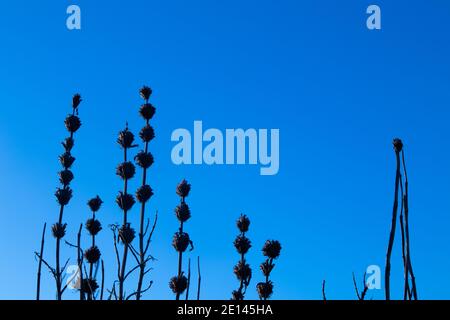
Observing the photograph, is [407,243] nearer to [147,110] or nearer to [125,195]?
[125,195]

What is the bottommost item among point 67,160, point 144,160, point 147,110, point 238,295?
point 238,295

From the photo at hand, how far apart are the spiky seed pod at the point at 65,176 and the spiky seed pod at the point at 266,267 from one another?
3237 millimetres

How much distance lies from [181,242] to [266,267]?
2.40 ft

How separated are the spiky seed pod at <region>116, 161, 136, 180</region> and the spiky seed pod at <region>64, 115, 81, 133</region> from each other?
111 centimetres

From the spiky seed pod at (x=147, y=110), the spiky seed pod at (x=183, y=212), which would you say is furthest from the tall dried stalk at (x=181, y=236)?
the spiky seed pod at (x=147, y=110)

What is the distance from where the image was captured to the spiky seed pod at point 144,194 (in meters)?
6.17

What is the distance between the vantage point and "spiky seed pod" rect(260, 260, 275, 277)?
18.7ft

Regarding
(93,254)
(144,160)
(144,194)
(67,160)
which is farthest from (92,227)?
(67,160)

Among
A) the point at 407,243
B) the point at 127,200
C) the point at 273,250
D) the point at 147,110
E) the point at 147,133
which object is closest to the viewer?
the point at 407,243

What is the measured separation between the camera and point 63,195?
8.06 m

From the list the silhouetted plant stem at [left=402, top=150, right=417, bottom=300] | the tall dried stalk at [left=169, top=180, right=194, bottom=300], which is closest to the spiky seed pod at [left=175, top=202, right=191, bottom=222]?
the tall dried stalk at [left=169, top=180, right=194, bottom=300]
